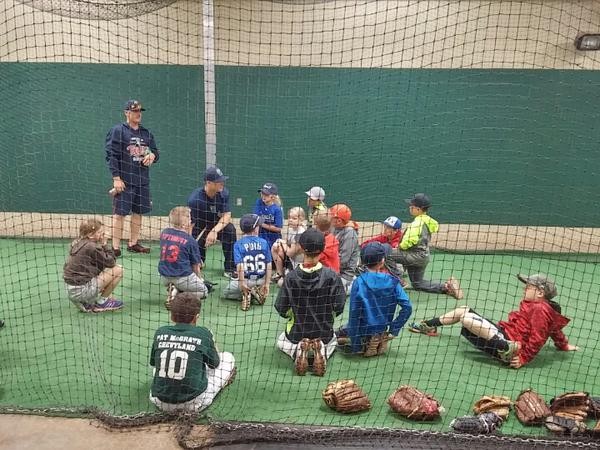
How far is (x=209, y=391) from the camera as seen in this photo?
12.7 feet

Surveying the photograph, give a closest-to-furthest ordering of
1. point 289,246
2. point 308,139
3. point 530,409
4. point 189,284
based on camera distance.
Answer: point 530,409, point 189,284, point 289,246, point 308,139

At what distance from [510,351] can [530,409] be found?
2.67 feet

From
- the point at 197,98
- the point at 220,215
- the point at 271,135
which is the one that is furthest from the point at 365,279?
the point at 197,98

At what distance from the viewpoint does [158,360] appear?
362 cm

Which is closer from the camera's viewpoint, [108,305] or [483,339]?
[483,339]

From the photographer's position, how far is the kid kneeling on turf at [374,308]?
451 cm

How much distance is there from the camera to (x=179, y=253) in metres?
5.24

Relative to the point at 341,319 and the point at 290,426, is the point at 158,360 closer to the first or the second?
the point at 290,426

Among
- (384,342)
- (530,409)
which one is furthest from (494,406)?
(384,342)

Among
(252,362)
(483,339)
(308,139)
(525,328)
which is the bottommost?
(252,362)

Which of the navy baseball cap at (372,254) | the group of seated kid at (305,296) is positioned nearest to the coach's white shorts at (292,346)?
the group of seated kid at (305,296)

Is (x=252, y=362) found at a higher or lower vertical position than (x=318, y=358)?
lower

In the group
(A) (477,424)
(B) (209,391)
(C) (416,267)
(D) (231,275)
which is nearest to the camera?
(A) (477,424)

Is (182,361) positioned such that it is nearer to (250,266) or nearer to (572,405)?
(250,266)
